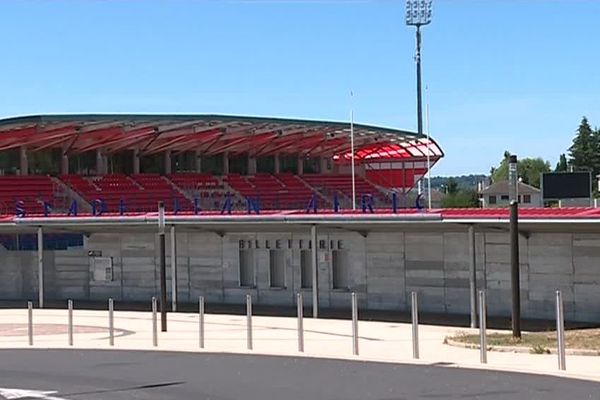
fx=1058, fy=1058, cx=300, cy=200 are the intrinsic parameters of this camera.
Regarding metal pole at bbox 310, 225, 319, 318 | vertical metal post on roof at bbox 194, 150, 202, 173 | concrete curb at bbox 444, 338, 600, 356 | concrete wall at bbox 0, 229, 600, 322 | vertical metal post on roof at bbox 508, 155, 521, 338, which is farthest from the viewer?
vertical metal post on roof at bbox 194, 150, 202, 173

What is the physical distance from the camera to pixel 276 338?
23375mm

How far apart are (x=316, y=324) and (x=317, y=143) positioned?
3429cm

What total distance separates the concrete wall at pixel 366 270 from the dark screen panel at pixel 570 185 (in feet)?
43.0

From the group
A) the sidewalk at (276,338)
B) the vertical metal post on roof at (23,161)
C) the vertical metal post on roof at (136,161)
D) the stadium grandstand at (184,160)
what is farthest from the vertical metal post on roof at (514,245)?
A: the vertical metal post on roof at (136,161)

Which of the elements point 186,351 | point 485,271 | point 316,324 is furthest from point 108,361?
point 485,271

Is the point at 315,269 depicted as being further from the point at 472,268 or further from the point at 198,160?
the point at 198,160

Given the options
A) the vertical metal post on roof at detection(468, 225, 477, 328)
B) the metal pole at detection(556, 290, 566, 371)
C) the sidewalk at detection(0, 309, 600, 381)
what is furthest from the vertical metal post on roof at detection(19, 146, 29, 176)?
the metal pole at detection(556, 290, 566, 371)

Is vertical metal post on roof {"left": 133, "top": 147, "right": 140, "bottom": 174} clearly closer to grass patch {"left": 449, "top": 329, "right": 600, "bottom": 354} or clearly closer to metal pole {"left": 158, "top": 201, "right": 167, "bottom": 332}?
metal pole {"left": 158, "top": 201, "right": 167, "bottom": 332}

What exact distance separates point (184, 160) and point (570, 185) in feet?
76.3

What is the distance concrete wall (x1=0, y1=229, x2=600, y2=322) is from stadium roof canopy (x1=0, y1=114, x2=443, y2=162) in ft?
26.3

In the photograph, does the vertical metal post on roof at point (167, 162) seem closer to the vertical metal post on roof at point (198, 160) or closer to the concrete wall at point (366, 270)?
the vertical metal post on roof at point (198, 160)

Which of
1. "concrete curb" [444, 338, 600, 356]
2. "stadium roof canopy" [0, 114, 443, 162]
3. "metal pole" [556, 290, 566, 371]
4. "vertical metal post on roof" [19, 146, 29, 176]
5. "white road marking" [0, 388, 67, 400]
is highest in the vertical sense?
"stadium roof canopy" [0, 114, 443, 162]

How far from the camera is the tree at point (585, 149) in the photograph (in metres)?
123

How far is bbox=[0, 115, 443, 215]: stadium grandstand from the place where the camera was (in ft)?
145
